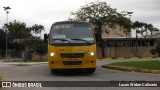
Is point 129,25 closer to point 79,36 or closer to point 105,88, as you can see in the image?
point 79,36

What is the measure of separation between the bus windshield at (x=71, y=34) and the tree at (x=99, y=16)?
32.4m

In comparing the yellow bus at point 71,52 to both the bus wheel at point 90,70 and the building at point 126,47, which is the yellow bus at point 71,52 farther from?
the building at point 126,47

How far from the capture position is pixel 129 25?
51.7 metres

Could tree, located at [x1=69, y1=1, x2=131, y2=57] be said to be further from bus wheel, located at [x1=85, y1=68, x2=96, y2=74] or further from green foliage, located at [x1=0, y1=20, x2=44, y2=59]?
bus wheel, located at [x1=85, y1=68, x2=96, y2=74]

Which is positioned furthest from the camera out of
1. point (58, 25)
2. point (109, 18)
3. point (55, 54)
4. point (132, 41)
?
point (132, 41)

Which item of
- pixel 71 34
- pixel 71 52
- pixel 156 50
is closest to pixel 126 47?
pixel 156 50

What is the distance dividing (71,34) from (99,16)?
33.8 meters

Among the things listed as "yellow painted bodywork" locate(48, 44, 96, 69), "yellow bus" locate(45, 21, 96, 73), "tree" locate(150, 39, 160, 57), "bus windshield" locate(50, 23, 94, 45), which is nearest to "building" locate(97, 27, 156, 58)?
"tree" locate(150, 39, 160, 57)

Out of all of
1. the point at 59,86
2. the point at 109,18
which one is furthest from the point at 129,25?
the point at 59,86

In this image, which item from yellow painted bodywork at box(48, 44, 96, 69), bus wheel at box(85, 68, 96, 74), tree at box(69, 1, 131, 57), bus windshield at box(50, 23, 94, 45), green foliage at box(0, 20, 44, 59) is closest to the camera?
yellow painted bodywork at box(48, 44, 96, 69)

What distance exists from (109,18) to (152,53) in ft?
29.6

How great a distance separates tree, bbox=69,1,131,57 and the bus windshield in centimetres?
3243

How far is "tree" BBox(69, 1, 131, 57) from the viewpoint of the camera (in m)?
50.7

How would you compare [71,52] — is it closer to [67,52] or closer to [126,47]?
[67,52]
